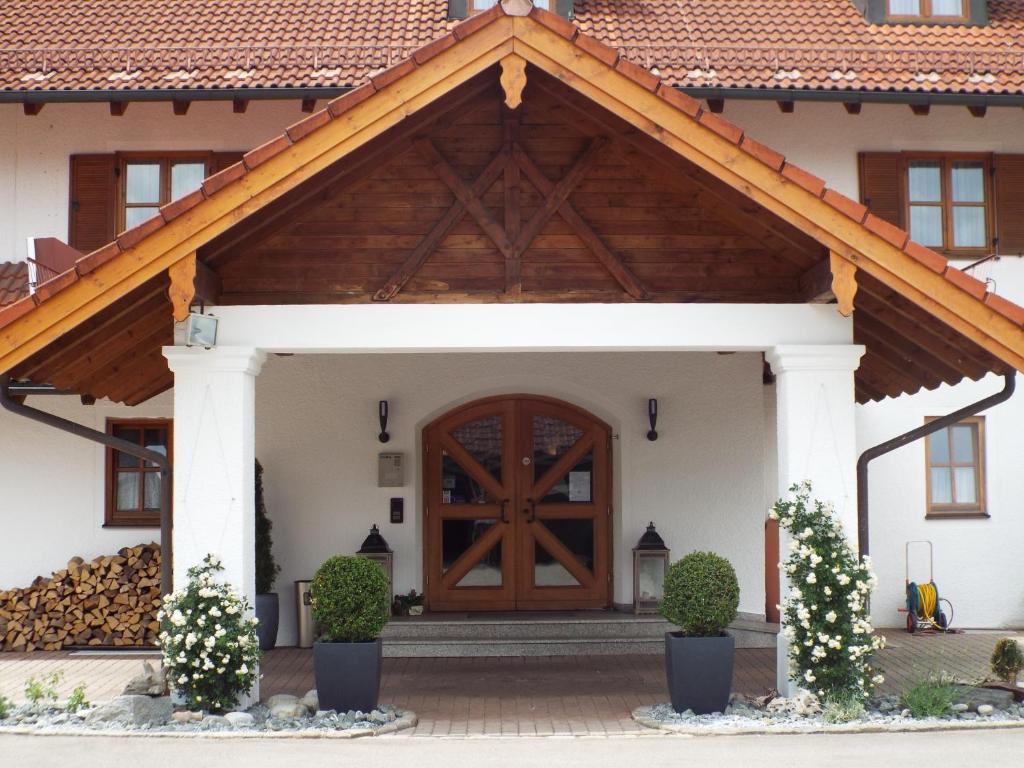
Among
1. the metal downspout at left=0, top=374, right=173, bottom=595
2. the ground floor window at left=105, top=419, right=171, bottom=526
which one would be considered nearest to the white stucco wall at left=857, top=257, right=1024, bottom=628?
the metal downspout at left=0, top=374, right=173, bottom=595

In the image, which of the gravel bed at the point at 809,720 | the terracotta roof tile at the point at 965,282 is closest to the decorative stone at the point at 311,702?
the gravel bed at the point at 809,720

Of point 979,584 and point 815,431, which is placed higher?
point 815,431

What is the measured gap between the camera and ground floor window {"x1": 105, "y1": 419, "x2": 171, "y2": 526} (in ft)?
41.3

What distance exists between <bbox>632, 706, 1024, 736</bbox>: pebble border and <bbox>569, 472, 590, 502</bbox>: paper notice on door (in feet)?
16.6

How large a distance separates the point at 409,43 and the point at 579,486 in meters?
4.99

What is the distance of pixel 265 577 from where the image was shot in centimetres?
1216

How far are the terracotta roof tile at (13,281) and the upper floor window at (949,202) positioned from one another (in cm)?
901

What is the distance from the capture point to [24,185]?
12.8 metres

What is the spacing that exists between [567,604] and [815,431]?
4.83 m

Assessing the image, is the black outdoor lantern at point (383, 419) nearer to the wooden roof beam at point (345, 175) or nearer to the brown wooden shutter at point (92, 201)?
the brown wooden shutter at point (92, 201)

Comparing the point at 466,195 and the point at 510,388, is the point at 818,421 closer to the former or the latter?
the point at 466,195

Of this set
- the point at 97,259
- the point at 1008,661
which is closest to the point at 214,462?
the point at 97,259

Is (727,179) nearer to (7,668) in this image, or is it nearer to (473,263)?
(473,263)

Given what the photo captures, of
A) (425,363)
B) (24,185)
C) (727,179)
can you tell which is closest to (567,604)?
(425,363)
